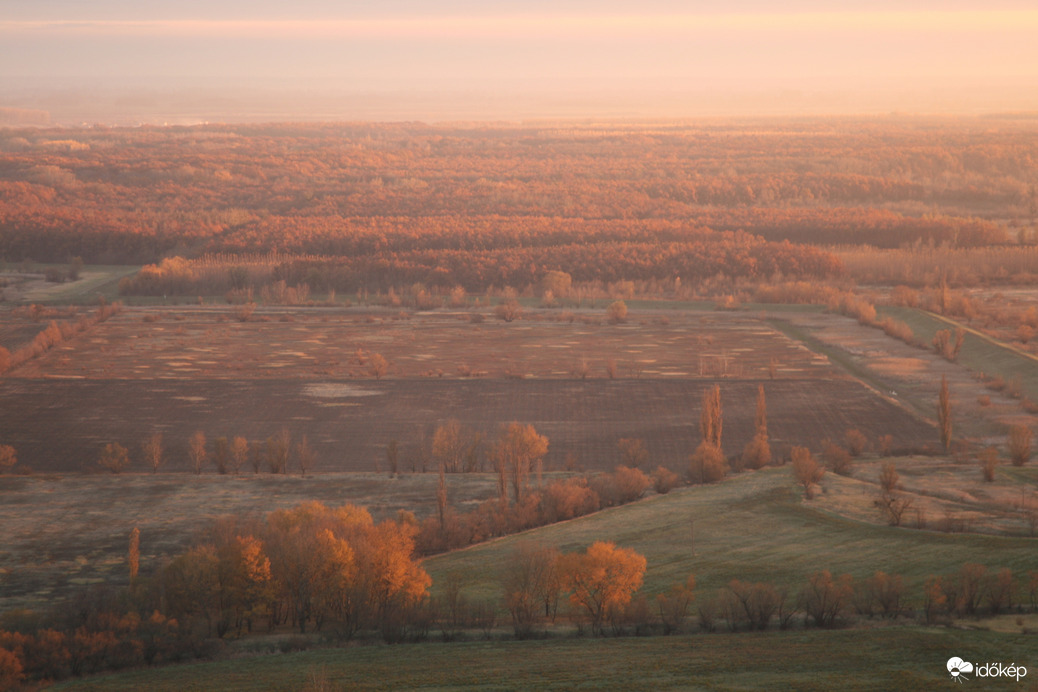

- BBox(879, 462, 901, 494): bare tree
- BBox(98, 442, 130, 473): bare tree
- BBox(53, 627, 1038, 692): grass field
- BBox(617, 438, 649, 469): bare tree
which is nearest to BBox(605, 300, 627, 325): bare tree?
BBox(617, 438, 649, 469): bare tree

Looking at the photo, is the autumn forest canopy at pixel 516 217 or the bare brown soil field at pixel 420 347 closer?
the bare brown soil field at pixel 420 347

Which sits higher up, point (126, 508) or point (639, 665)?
point (639, 665)

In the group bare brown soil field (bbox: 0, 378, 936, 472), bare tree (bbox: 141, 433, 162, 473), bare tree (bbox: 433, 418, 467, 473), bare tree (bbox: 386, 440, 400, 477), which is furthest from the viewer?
bare brown soil field (bbox: 0, 378, 936, 472)

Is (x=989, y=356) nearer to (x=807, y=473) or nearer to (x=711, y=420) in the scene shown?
(x=711, y=420)

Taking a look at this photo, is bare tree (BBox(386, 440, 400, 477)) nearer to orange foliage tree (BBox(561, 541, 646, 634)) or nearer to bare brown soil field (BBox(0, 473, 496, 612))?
bare brown soil field (BBox(0, 473, 496, 612))

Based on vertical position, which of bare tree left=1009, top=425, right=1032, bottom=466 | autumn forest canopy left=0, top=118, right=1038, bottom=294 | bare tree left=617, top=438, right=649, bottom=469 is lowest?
bare tree left=617, top=438, right=649, bottom=469

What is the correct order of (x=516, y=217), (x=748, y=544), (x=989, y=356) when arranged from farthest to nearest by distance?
(x=516, y=217) < (x=989, y=356) < (x=748, y=544)

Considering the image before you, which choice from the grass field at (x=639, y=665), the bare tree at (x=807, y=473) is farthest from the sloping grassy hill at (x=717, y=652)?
the bare tree at (x=807, y=473)

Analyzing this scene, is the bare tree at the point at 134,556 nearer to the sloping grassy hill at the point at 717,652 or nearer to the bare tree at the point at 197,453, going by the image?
the sloping grassy hill at the point at 717,652

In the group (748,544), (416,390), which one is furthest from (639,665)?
(416,390)
